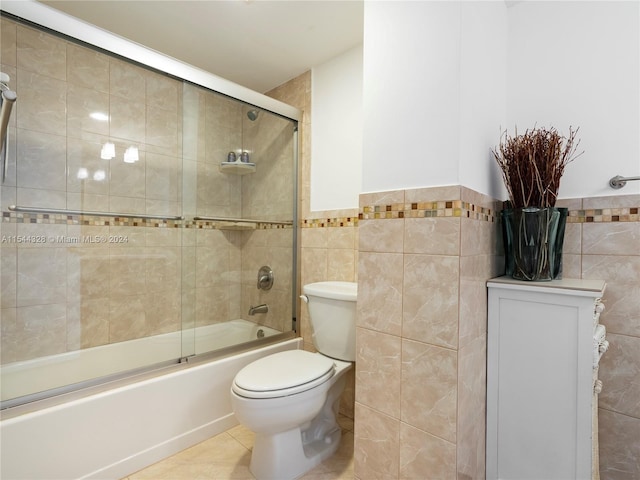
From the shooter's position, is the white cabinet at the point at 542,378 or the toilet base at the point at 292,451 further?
the toilet base at the point at 292,451

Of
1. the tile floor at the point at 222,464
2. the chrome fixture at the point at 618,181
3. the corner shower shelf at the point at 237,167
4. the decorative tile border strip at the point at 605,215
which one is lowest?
the tile floor at the point at 222,464

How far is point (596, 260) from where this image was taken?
1.29 meters

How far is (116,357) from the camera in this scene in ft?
5.50

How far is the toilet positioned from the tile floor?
2.0 inches

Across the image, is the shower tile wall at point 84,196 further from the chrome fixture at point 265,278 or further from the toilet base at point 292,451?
the toilet base at point 292,451

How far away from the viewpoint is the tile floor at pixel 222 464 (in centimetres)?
146

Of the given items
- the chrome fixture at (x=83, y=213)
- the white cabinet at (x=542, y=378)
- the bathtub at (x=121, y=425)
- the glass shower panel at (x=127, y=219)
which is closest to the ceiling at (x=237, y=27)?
the glass shower panel at (x=127, y=219)

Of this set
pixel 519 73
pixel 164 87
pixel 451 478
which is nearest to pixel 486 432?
Result: pixel 451 478

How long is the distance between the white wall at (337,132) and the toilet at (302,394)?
0.58 metres

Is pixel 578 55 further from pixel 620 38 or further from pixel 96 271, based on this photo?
pixel 96 271

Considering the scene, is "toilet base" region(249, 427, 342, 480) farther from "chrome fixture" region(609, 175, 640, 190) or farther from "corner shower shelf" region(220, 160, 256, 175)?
"chrome fixture" region(609, 175, 640, 190)

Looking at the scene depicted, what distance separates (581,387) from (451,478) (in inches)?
20.0

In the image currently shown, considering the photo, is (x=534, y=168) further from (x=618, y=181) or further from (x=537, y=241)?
(x=618, y=181)

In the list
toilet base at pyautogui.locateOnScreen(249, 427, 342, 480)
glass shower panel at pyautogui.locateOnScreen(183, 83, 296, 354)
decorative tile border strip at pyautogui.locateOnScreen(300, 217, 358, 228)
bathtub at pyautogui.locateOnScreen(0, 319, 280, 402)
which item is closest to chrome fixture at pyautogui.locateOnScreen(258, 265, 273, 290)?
glass shower panel at pyautogui.locateOnScreen(183, 83, 296, 354)
